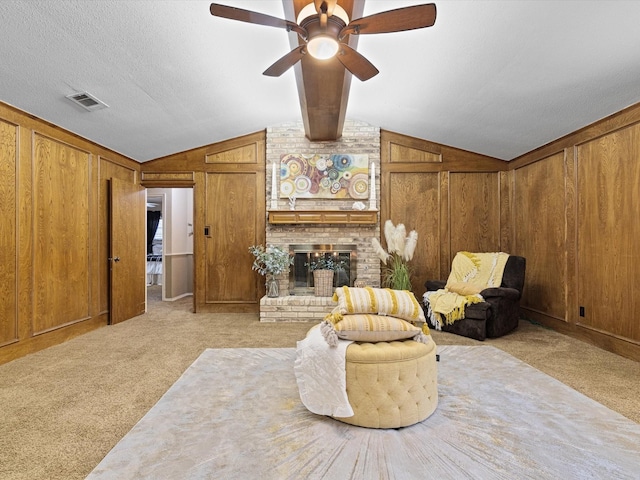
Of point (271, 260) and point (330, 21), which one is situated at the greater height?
point (330, 21)

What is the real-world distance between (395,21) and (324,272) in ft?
12.1

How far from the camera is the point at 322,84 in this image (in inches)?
136

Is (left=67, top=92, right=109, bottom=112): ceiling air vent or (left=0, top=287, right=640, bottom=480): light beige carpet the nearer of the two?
(left=0, top=287, right=640, bottom=480): light beige carpet

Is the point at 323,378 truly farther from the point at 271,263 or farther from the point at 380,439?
the point at 271,263

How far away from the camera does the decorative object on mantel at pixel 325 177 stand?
529cm

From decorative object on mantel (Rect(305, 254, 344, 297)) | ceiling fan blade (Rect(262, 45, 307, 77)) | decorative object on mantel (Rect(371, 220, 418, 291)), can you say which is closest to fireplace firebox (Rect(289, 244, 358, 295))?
decorative object on mantel (Rect(305, 254, 344, 297))

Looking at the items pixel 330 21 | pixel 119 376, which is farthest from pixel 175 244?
pixel 330 21

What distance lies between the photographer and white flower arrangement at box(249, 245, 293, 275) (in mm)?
5012

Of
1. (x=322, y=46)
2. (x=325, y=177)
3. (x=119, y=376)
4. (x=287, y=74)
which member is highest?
(x=287, y=74)

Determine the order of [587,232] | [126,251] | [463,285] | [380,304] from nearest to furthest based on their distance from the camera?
1. [380,304]
2. [587,232]
3. [463,285]
4. [126,251]

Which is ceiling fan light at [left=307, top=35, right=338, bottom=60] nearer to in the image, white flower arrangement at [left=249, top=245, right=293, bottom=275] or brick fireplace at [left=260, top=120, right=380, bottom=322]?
brick fireplace at [left=260, top=120, right=380, bottom=322]

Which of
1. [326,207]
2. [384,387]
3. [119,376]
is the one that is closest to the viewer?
[384,387]

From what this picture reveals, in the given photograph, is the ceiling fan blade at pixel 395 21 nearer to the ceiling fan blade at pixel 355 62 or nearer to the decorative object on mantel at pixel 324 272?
the ceiling fan blade at pixel 355 62

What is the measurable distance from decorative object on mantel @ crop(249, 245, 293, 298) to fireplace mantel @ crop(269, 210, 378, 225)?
1.54 feet
